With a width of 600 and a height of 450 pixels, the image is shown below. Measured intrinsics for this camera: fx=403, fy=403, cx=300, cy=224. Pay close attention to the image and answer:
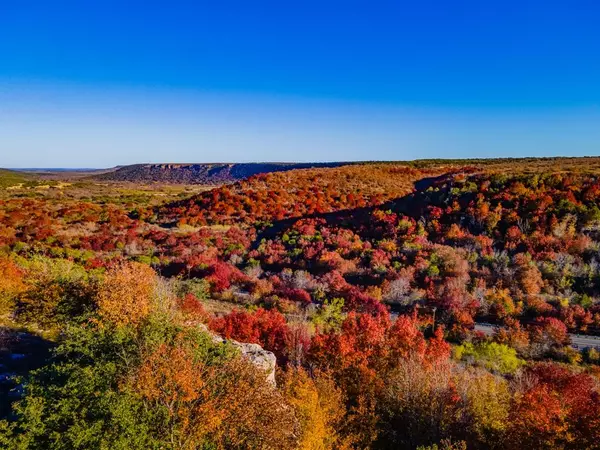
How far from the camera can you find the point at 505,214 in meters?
40.5

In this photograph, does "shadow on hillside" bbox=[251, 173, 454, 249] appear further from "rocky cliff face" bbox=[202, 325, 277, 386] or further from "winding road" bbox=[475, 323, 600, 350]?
"rocky cliff face" bbox=[202, 325, 277, 386]

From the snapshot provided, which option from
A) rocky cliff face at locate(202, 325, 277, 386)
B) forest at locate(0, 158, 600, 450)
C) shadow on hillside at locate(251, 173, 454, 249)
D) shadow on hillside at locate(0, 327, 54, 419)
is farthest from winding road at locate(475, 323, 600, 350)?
shadow on hillside at locate(0, 327, 54, 419)

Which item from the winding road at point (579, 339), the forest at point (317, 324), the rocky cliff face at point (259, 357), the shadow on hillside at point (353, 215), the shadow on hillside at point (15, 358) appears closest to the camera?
the forest at point (317, 324)

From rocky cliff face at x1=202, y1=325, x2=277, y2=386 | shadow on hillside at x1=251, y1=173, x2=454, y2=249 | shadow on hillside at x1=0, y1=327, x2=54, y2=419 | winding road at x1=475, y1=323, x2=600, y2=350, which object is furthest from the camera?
shadow on hillside at x1=251, y1=173, x2=454, y2=249

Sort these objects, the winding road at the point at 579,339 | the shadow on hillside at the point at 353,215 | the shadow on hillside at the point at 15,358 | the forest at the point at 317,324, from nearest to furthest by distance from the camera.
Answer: the forest at the point at 317,324, the shadow on hillside at the point at 15,358, the winding road at the point at 579,339, the shadow on hillside at the point at 353,215

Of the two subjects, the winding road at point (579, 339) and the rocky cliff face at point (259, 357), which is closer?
the rocky cliff face at point (259, 357)

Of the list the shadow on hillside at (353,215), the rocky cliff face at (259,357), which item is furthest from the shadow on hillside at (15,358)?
the shadow on hillside at (353,215)

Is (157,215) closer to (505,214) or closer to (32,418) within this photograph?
(505,214)

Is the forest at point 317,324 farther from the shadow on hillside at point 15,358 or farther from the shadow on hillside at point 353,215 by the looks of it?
the shadow on hillside at point 353,215

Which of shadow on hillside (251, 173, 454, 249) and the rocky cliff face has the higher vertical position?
shadow on hillside (251, 173, 454, 249)

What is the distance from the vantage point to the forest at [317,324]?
11117 millimetres

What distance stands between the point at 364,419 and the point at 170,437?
A: 8.53 meters

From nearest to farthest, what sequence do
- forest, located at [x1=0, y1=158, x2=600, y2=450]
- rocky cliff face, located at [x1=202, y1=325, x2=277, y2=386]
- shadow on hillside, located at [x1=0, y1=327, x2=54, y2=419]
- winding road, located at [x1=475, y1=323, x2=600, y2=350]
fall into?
forest, located at [x1=0, y1=158, x2=600, y2=450] < shadow on hillside, located at [x1=0, y1=327, x2=54, y2=419] < rocky cliff face, located at [x1=202, y1=325, x2=277, y2=386] < winding road, located at [x1=475, y1=323, x2=600, y2=350]

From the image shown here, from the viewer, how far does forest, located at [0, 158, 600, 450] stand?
1112cm
